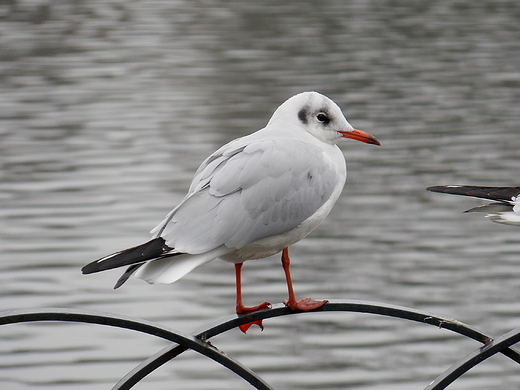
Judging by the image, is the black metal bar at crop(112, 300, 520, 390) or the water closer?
the black metal bar at crop(112, 300, 520, 390)

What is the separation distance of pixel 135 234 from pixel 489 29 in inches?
361

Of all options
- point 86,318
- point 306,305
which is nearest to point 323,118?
point 306,305

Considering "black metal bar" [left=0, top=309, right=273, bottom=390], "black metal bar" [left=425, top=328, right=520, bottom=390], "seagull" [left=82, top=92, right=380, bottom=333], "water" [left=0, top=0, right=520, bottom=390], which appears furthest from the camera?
"water" [left=0, top=0, right=520, bottom=390]

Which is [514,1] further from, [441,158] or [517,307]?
[517,307]

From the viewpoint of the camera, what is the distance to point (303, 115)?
267 cm

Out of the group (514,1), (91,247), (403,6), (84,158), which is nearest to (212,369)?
(91,247)

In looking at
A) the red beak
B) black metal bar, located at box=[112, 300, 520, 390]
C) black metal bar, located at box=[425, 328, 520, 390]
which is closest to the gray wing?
the red beak

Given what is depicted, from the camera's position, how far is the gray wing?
244 cm

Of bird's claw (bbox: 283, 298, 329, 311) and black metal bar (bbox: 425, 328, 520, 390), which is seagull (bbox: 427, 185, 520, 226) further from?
black metal bar (bbox: 425, 328, 520, 390)

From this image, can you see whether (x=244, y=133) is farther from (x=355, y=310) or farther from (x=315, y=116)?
(x=355, y=310)

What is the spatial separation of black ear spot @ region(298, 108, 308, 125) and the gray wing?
2.9 inches

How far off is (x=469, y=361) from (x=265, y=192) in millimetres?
792

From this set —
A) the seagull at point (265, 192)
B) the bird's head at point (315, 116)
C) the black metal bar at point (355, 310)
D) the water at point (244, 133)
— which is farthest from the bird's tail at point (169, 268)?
the water at point (244, 133)

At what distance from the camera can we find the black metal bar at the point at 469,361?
202 cm
